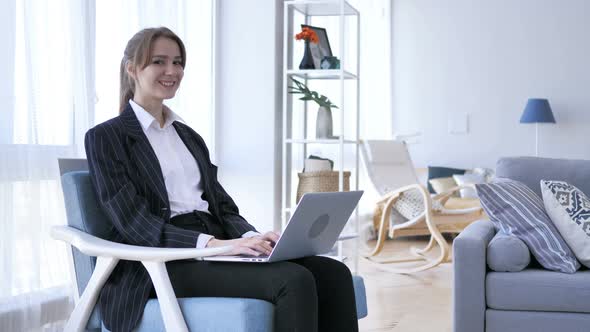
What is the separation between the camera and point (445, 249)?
5109 millimetres

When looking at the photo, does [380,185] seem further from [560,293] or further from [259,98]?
[560,293]

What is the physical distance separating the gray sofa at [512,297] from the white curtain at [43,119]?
1.34 meters

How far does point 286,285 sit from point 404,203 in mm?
3958

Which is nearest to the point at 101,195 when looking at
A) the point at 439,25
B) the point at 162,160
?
the point at 162,160

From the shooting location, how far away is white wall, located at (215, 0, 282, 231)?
180 inches

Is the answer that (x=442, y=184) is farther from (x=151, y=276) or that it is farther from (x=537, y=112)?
(x=151, y=276)

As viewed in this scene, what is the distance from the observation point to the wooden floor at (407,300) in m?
3.75

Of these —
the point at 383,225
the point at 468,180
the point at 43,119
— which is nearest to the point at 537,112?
the point at 468,180

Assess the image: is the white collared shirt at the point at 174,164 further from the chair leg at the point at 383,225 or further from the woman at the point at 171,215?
the chair leg at the point at 383,225

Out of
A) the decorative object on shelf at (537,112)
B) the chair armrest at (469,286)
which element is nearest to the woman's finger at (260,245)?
the chair armrest at (469,286)

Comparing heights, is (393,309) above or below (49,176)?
below

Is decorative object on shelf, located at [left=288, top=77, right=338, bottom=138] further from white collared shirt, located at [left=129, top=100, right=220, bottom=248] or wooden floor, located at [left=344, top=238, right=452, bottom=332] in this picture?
white collared shirt, located at [left=129, top=100, right=220, bottom=248]

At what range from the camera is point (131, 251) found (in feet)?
6.63

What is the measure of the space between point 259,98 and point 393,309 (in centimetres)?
138
